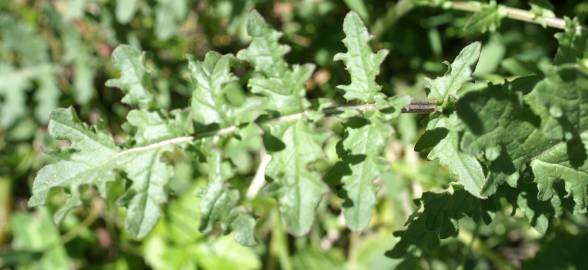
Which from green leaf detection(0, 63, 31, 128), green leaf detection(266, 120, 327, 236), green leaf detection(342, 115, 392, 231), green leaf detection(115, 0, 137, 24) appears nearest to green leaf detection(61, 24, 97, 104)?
green leaf detection(0, 63, 31, 128)

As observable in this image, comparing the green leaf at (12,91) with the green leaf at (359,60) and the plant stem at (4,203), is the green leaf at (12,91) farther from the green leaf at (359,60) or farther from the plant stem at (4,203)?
the green leaf at (359,60)

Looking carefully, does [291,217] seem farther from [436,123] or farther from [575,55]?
[575,55]

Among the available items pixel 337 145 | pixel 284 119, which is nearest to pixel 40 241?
pixel 284 119

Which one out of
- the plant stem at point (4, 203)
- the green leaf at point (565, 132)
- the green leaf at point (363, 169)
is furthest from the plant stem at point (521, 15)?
the plant stem at point (4, 203)

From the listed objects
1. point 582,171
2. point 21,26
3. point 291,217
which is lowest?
point 21,26

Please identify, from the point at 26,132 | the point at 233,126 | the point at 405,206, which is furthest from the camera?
the point at 26,132

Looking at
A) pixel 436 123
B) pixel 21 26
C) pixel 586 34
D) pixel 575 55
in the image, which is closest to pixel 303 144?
pixel 436 123

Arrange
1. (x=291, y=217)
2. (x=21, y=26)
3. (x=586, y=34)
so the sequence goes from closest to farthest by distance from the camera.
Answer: (x=291, y=217) → (x=586, y=34) → (x=21, y=26)

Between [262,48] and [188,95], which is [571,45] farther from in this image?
[188,95]
